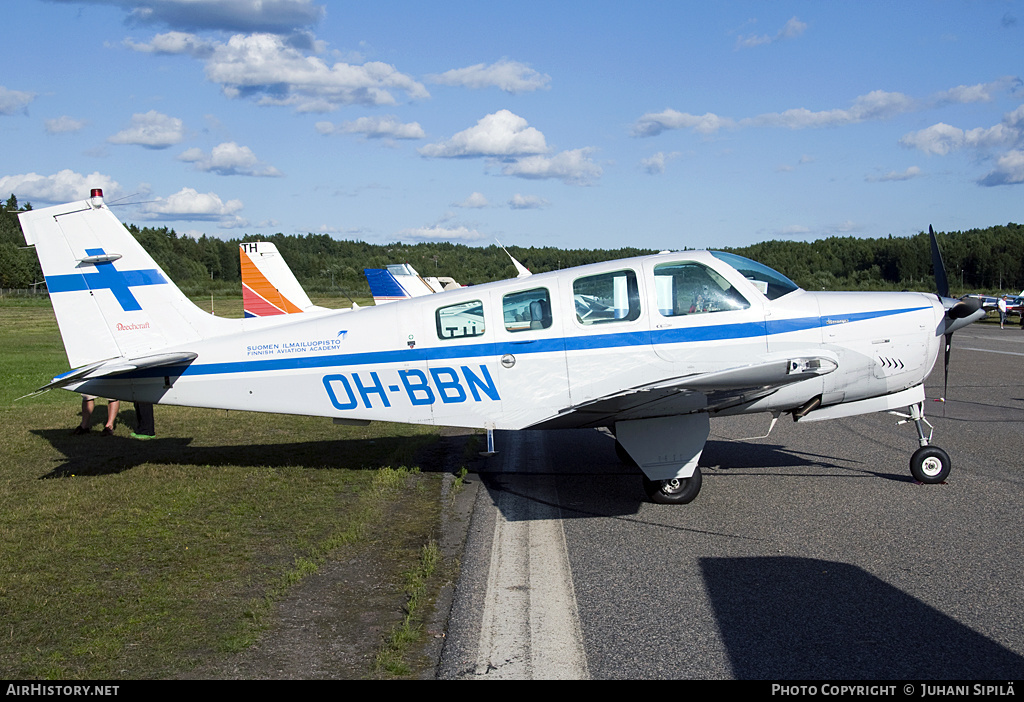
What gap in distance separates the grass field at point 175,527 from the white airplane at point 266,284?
228 inches

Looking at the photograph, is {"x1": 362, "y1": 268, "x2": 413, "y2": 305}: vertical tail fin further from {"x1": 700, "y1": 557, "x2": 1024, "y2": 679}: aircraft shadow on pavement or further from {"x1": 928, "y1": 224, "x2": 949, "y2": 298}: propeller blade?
{"x1": 700, "y1": 557, "x2": 1024, "y2": 679}: aircraft shadow on pavement

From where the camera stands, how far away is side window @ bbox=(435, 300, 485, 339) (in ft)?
26.5

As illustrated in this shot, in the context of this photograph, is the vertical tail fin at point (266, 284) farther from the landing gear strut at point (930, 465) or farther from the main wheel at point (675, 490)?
the landing gear strut at point (930, 465)

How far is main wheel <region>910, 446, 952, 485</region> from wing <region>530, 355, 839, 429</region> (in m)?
1.46

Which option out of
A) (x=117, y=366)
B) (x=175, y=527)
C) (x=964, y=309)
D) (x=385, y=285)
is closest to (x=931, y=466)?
(x=964, y=309)

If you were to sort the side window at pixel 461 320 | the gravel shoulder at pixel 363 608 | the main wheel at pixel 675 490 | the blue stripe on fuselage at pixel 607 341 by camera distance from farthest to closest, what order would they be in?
the side window at pixel 461 320 < the main wheel at pixel 675 490 < the blue stripe on fuselage at pixel 607 341 < the gravel shoulder at pixel 363 608

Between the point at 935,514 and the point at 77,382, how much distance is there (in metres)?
8.48

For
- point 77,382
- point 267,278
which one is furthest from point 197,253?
point 77,382

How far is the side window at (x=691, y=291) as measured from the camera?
7.81 m

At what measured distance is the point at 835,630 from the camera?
15.7 feet

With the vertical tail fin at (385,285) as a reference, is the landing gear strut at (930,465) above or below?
below

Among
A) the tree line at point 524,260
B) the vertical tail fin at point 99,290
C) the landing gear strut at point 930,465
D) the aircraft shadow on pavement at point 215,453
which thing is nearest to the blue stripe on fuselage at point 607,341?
the landing gear strut at point 930,465

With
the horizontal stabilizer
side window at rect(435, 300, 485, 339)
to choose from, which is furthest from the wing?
the horizontal stabilizer

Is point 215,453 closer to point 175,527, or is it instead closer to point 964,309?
point 175,527
